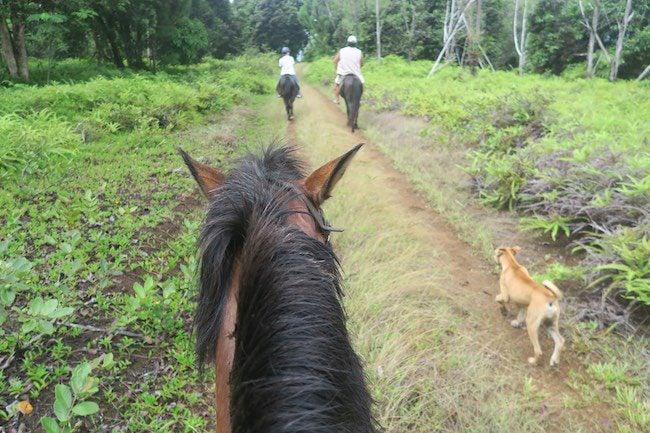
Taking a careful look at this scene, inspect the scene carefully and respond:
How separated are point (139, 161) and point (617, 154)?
6583 millimetres

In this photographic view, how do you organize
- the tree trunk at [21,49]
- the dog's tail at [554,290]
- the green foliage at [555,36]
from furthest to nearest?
the green foliage at [555,36] < the tree trunk at [21,49] < the dog's tail at [554,290]

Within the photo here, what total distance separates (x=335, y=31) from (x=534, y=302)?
137 feet

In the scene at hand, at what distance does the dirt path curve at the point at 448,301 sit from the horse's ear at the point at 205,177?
5.48 ft

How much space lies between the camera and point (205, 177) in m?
1.67

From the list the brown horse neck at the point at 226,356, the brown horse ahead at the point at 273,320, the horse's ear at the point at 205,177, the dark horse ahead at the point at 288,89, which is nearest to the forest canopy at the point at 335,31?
the dark horse ahead at the point at 288,89

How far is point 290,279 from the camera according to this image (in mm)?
997

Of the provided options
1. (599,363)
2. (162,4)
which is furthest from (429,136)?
(162,4)

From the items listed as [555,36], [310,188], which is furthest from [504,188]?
[555,36]

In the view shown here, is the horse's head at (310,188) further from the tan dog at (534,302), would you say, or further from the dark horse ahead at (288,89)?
the dark horse ahead at (288,89)

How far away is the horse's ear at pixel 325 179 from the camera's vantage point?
1.51 meters

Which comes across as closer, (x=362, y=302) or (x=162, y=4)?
(x=362, y=302)

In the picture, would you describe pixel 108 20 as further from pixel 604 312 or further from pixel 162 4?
pixel 604 312

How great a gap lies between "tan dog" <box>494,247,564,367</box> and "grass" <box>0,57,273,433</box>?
7.98 ft

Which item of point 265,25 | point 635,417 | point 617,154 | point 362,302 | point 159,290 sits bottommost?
point 635,417
